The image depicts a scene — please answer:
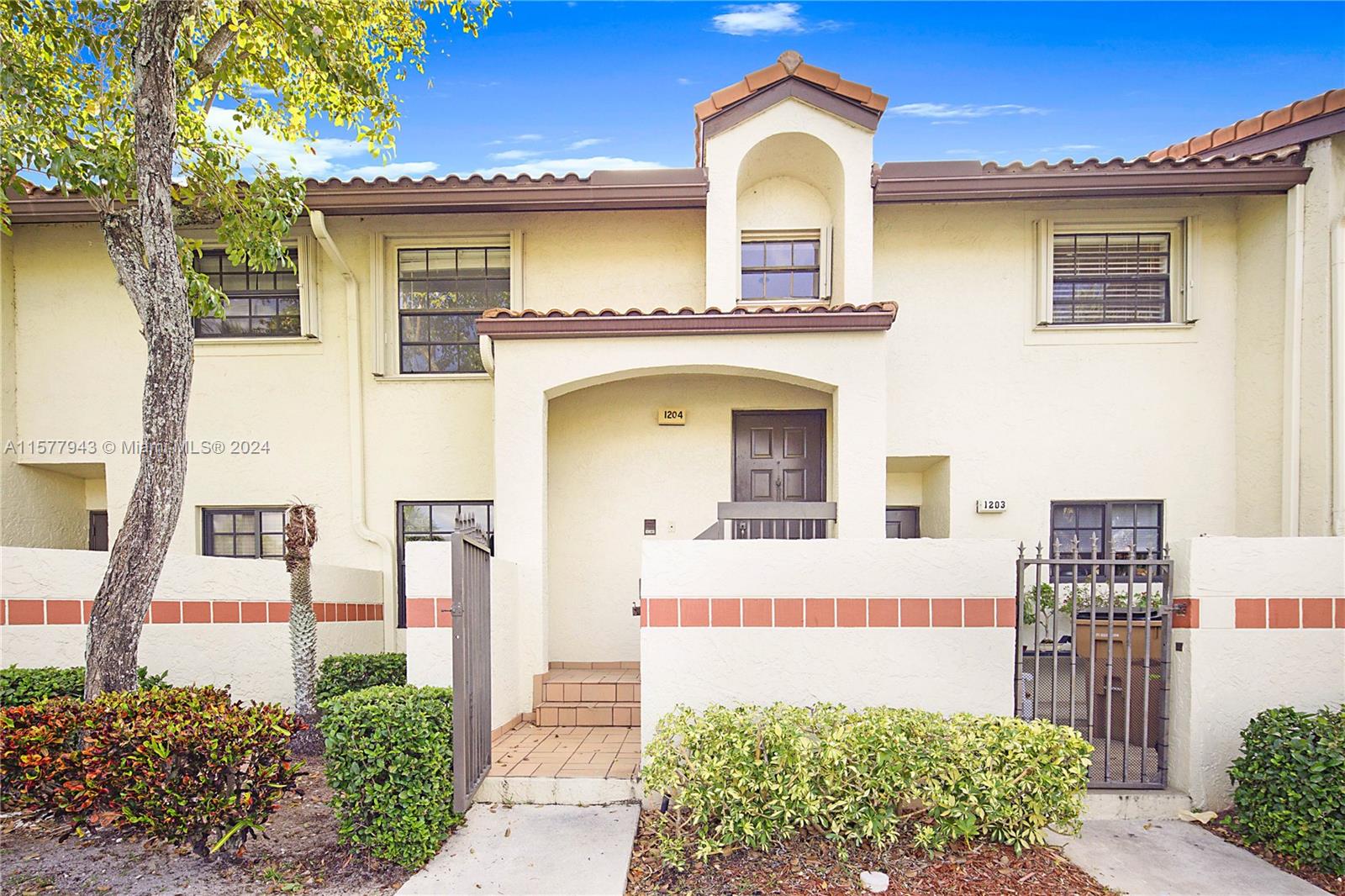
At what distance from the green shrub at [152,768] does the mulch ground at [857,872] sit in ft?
7.41

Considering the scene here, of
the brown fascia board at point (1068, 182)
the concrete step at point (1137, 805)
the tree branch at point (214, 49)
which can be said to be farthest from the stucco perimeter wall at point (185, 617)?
the brown fascia board at point (1068, 182)

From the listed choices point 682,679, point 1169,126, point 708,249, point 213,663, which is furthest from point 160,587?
point 1169,126

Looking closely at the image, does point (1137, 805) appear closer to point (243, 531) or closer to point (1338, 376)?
point (1338, 376)

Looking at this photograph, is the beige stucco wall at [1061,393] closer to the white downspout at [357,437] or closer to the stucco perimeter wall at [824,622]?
the stucco perimeter wall at [824,622]

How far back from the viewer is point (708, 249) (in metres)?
7.71

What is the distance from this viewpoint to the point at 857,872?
401cm

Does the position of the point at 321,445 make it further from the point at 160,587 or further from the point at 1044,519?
the point at 1044,519

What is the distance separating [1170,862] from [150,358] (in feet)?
24.5

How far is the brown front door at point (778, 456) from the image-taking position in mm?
7934

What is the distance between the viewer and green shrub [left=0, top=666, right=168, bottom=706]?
529 centimetres

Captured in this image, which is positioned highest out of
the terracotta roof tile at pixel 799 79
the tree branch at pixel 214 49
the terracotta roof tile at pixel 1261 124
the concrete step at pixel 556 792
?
the terracotta roof tile at pixel 799 79

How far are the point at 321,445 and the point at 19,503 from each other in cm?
354

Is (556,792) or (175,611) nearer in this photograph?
(556,792)

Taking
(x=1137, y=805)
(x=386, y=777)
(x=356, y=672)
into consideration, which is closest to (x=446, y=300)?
(x=356, y=672)
